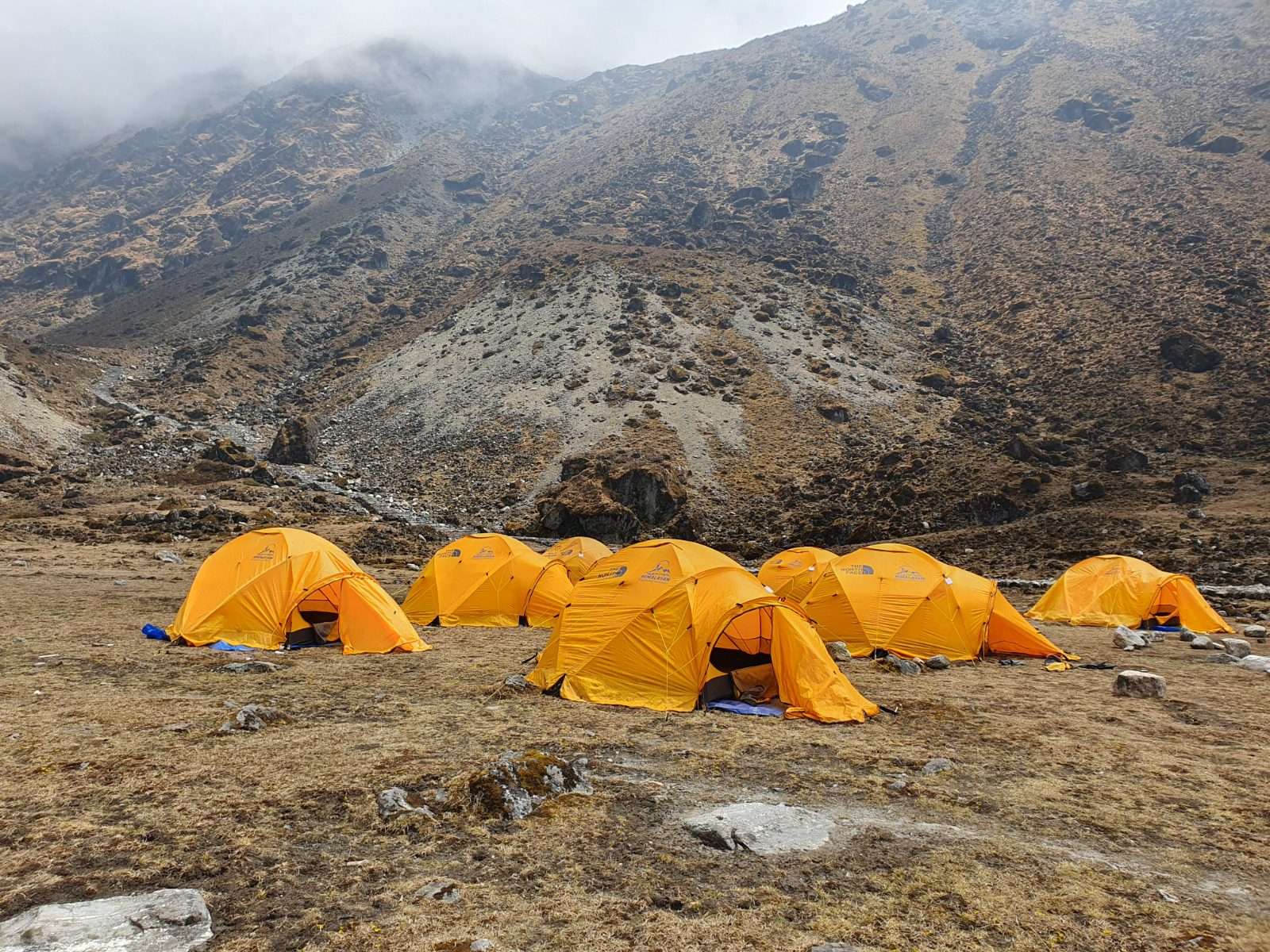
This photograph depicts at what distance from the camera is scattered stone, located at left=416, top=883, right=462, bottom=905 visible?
445cm

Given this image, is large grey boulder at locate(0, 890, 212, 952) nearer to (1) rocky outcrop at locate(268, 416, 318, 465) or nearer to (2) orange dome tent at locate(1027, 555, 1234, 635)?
(2) orange dome tent at locate(1027, 555, 1234, 635)

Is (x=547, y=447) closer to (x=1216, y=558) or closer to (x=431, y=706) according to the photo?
(x=1216, y=558)

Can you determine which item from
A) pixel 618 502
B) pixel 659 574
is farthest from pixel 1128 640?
pixel 618 502

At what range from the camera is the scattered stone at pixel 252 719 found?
748 cm

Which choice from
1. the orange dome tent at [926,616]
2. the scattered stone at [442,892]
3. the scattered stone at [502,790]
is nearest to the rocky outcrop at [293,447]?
the orange dome tent at [926,616]

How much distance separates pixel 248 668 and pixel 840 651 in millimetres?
10232

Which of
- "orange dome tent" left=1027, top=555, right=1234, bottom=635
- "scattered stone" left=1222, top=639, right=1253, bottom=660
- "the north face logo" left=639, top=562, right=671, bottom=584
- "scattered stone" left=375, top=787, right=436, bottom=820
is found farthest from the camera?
"orange dome tent" left=1027, top=555, right=1234, bottom=635

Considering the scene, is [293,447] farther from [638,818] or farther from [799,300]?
[638,818]

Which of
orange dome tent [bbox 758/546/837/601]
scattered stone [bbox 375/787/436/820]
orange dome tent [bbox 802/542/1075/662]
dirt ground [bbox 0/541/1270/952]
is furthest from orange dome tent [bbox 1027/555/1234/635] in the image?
scattered stone [bbox 375/787/436/820]

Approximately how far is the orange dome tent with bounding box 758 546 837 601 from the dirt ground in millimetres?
6675

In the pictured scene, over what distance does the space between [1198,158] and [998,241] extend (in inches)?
854

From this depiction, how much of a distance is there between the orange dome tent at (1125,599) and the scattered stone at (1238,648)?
2.93 metres

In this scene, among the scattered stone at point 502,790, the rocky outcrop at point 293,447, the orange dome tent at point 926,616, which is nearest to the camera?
the scattered stone at point 502,790

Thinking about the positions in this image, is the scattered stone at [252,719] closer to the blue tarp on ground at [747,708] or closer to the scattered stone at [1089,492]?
the blue tarp on ground at [747,708]
